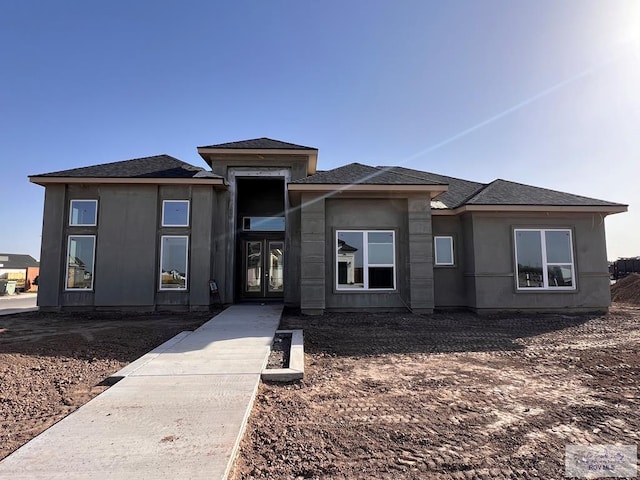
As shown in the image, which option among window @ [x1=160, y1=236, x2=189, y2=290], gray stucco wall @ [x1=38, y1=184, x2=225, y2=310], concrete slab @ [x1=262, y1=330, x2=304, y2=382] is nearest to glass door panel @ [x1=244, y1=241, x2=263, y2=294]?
gray stucco wall @ [x1=38, y1=184, x2=225, y2=310]

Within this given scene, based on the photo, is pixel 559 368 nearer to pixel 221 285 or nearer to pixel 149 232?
pixel 221 285

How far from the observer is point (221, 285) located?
12719mm

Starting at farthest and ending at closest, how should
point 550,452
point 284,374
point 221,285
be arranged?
1. point 221,285
2. point 284,374
3. point 550,452

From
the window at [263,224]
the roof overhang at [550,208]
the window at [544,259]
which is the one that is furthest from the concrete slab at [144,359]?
the window at [544,259]

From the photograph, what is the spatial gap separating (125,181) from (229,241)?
12.2ft

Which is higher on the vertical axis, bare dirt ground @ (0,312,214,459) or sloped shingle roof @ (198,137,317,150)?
sloped shingle roof @ (198,137,317,150)

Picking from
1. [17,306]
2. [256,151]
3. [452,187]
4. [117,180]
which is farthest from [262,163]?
[17,306]

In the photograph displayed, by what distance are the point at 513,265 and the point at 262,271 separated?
8994 mm

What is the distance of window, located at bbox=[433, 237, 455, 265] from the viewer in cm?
1200

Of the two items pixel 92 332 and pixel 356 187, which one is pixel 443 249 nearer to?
pixel 356 187

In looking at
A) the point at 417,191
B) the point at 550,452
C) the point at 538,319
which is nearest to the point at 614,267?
the point at 538,319

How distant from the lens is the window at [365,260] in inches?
428

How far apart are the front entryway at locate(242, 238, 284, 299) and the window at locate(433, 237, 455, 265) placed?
6067 mm

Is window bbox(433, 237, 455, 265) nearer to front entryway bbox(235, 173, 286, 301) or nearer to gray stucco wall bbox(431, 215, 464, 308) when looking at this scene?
gray stucco wall bbox(431, 215, 464, 308)
